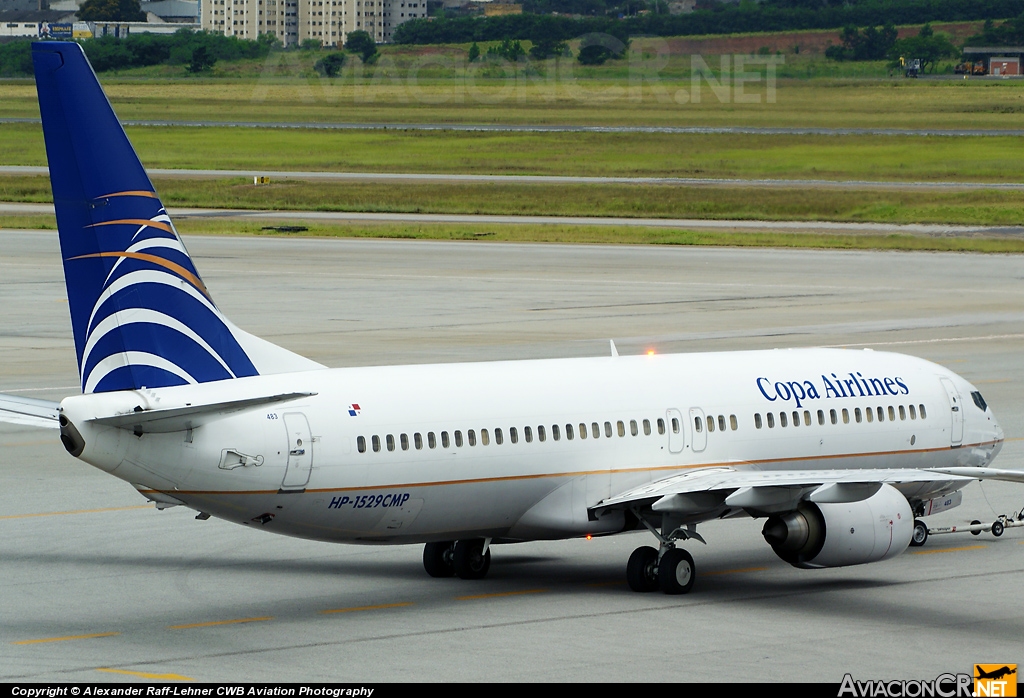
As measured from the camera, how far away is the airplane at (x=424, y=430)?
2155cm

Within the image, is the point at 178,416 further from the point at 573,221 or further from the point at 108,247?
the point at 573,221

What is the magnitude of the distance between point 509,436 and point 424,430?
144cm

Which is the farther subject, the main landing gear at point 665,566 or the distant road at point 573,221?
the distant road at point 573,221

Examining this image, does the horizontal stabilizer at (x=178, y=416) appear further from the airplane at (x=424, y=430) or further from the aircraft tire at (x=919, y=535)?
the aircraft tire at (x=919, y=535)

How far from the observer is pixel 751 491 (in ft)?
76.4

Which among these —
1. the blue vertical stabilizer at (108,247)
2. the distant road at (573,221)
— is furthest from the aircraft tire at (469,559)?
the distant road at (573,221)

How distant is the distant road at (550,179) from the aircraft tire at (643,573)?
98602mm

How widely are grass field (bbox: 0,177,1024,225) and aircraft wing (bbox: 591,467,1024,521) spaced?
81.4m

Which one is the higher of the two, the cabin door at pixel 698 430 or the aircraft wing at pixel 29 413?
the aircraft wing at pixel 29 413

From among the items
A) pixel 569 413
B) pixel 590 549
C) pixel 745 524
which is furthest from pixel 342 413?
pixel 745 524

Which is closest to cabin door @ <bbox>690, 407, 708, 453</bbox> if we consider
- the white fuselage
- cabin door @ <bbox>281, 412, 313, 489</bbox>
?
the white fuselage

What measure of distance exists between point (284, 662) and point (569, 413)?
6.43 m

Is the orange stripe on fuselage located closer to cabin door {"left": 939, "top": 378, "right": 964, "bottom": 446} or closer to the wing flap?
cabin door {"left": 939, "top": 378, "right": 964, "bottom": 446}

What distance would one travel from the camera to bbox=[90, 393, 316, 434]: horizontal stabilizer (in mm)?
20859
